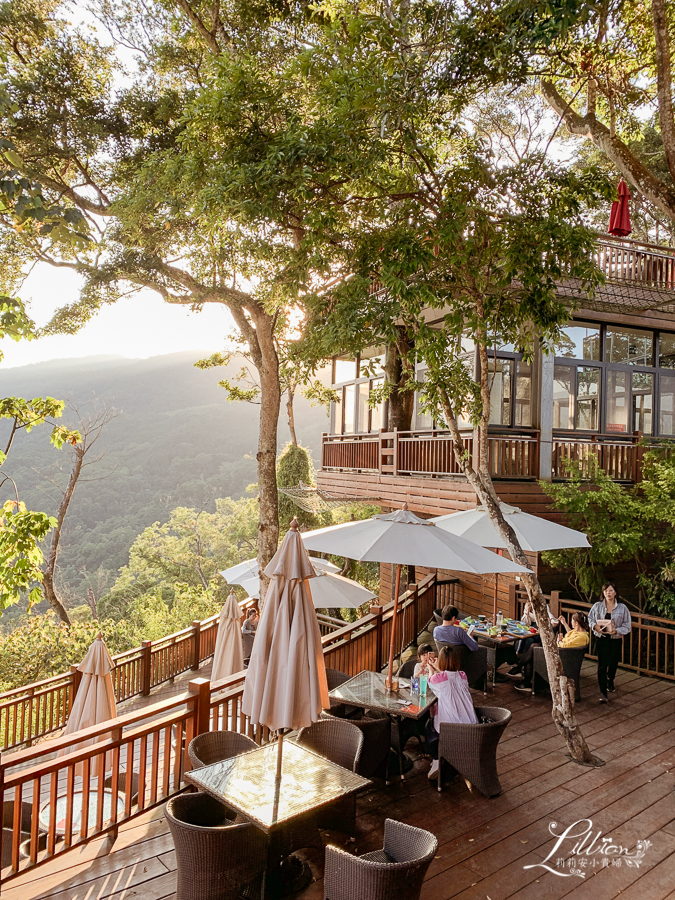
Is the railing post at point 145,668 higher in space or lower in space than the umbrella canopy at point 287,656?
lower

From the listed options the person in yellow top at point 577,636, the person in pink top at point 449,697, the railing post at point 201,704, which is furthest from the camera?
the person in yellow top at point 577,636

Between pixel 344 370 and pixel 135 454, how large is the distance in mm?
44151

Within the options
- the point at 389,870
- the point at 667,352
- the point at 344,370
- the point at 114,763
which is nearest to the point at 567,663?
the point at 389,870

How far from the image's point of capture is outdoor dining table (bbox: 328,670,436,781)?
5.61m

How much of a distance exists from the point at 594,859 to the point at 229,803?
2.85 m

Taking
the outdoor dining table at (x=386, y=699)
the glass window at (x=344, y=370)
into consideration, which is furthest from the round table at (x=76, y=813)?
the glass window at (x=344, y=370)

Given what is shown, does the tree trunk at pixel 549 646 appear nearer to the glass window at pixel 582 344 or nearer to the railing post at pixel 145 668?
the railing post at pixel 145 668

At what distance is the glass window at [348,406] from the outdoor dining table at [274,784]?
15.3 m

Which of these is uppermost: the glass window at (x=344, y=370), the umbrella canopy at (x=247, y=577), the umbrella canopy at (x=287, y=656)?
the glass window at (x=344, y=370)

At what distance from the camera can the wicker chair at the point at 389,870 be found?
3.20 meters

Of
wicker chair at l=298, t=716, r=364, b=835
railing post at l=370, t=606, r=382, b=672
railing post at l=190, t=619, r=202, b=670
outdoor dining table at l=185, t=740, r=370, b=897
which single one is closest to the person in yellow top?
railing post at l=370, t=606, r=382, b=672

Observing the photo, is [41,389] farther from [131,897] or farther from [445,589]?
[131,897]

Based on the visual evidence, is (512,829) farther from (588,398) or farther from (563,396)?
(588,398)

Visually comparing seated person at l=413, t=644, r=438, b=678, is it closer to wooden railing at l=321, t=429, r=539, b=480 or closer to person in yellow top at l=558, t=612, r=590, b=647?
person in yellow top at l=558, t=612, r=590, b=647
